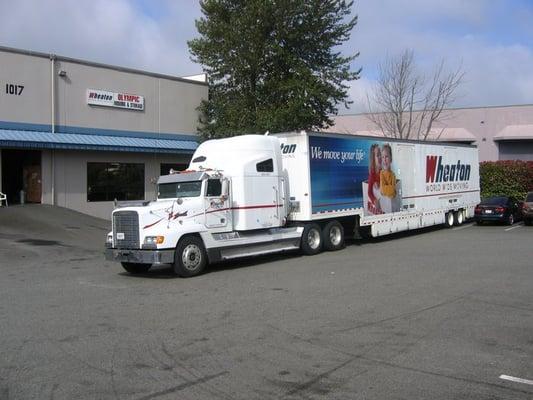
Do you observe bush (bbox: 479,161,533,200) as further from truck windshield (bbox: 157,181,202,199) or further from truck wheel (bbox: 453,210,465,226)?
truck windshield (bbox: 157,181,202,199)

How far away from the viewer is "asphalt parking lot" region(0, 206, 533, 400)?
220 inches

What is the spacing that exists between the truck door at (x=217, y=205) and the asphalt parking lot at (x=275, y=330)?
3.95 ft

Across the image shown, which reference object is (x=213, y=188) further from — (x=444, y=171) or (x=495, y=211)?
(x=495, y=211)

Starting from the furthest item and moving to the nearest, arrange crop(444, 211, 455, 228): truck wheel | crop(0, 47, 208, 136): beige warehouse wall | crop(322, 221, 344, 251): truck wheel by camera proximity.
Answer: crop(444, 211, 455, 228): truck wheel → crop(0, 47, 208, 136): beige warehouse wall → crop(322, 221, 344, 251): truck wheel

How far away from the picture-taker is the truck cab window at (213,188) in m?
14.4

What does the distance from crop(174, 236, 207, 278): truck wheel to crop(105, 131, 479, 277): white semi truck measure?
24mm

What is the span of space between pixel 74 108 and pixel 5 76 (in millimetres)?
3239

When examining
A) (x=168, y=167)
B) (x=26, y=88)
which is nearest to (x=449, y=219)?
(x=168, y=167)

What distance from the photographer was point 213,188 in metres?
14.6

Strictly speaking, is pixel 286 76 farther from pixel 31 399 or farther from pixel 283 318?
pixel 31 399

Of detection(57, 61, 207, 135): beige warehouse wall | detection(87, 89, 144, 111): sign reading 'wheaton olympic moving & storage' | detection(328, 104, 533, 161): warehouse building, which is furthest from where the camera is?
detection(328, 104, 533, 161): warehouse building

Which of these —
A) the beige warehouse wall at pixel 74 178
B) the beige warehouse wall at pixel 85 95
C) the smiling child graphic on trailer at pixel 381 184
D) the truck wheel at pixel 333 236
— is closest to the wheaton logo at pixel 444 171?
the smiling child graphic on trailer at pixel 381 184

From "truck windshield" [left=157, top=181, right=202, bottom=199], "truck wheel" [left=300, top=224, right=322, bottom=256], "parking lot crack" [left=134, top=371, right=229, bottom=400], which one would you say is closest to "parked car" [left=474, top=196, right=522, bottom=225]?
"truck wheel" [left=300, top=224, right=322, bottom=256]

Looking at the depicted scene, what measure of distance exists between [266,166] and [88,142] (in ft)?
39.8
